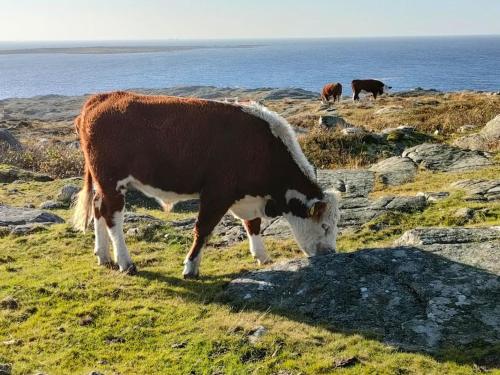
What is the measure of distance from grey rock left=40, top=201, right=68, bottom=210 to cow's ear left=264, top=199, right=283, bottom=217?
7502 mm

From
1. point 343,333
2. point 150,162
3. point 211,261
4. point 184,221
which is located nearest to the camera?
point 343,333

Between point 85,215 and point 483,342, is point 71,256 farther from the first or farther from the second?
point 483,342

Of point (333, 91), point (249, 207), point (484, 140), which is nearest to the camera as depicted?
point (249, 207)

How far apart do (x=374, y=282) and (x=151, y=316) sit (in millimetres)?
2958

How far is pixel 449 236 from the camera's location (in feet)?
27.2

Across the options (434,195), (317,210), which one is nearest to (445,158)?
(434,195)

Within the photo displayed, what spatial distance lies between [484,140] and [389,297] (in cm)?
1397

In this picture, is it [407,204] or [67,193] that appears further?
[67,193]

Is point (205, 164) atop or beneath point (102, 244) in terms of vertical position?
atop

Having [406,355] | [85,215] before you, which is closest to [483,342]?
[406,355]

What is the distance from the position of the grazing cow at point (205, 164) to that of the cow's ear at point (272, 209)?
0.06 feet

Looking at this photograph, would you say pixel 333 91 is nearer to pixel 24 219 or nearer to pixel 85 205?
pixel 24 219

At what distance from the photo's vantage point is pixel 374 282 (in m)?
7.17

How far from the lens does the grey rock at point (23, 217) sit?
476 inches
